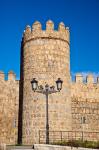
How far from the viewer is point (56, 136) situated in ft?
78.2

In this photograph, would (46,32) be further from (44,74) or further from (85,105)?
(85,105)

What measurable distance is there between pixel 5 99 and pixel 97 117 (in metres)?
6.97

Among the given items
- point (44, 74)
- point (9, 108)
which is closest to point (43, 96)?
point (44, 74)

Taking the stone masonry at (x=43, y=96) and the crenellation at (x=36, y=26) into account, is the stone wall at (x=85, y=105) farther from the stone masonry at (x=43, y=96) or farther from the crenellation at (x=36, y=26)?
the crenellation at (x=36, y=26)

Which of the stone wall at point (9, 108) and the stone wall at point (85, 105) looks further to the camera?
the stone wall at point (85, 105)

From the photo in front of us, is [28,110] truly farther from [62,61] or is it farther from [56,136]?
[62,61]

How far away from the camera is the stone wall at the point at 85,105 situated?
2627 centimetres

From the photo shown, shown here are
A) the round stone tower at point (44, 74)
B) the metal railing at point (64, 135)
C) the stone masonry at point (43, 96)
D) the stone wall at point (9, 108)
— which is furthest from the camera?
the stone wall at point (9, 108)

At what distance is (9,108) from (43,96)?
3252mm

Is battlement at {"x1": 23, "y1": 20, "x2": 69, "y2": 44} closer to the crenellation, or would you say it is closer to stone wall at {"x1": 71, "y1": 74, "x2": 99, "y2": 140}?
the crenellation

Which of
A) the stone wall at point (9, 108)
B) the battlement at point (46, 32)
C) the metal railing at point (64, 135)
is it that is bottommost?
the metal railing at point (64, 135)

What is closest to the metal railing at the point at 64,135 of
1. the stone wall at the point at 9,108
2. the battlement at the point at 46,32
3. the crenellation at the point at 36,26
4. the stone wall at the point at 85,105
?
the stone wall at the point at 85,105

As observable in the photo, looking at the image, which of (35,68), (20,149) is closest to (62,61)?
(35,68)

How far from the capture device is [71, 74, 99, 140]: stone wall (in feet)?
86.2
